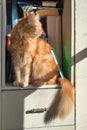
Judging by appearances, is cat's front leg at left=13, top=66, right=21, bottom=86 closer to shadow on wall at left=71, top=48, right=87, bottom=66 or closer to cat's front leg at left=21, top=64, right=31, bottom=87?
cat's front leg at left=21, top=64, right=31, bottom=87

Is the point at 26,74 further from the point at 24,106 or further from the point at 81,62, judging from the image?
the point at 81,62

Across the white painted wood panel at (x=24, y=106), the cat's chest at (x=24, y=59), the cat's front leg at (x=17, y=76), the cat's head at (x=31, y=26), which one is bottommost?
the white painted wood panel at (x=24, y=106)

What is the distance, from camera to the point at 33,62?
1.94 m

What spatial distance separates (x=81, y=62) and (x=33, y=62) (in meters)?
0.28

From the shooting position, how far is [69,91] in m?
1.89

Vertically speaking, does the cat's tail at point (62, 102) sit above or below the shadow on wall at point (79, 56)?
below

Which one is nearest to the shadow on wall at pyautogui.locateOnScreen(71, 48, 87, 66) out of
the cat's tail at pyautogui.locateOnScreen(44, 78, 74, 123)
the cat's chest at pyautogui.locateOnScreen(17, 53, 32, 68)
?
the cat's tail at pyautogui.locateOnScreen(44, 78, 74, 123)

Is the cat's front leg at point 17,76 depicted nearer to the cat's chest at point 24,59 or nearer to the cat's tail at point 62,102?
the cat's chest at point 24,59

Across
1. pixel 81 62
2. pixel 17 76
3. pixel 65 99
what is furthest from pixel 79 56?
pixel 17 76

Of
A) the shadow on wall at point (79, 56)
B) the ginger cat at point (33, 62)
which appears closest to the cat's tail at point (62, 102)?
the ginger cat at point (33, 62)

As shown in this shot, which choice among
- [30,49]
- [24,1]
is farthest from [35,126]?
[24,1]

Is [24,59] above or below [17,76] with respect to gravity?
above

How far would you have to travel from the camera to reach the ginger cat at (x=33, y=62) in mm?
1880

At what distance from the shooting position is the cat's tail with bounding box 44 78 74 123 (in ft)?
6.24
